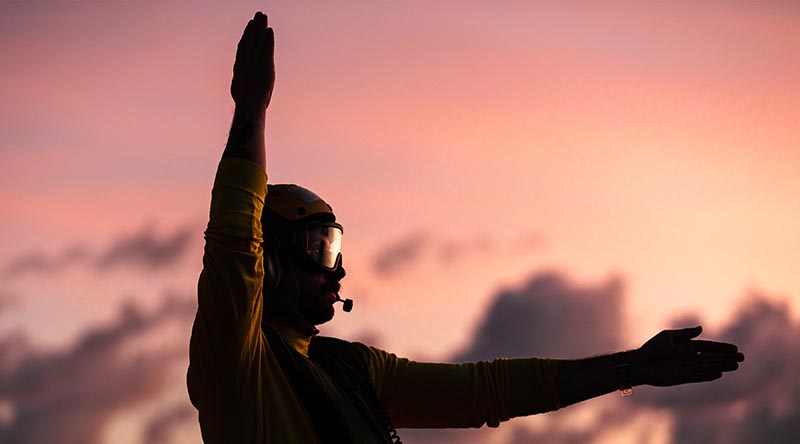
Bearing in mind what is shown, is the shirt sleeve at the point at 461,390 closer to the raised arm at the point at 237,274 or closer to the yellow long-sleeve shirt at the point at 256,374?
the yellow long-sleeve shirt at the point at 256,374

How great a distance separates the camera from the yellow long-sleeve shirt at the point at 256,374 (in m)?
7.20

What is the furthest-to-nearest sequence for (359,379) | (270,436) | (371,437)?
(359,379)
(371,437)
(270,436)

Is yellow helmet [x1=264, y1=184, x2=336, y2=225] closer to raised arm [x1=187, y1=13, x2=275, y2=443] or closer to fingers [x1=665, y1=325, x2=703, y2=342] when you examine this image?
raised arm [x1=187, y1=13, x2=275, y2=443]

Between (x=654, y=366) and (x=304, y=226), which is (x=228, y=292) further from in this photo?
(x=654, y=366)

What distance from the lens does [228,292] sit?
720 centimetres

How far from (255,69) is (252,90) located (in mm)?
144

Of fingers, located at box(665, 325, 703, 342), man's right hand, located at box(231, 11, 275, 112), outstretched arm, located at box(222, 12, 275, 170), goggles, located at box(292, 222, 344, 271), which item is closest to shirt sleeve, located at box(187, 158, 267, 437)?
outstretched arm, located at box(222, 12, 275, 170)

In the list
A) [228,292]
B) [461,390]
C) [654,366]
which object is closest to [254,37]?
[228,292]

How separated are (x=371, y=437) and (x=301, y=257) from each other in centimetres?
172

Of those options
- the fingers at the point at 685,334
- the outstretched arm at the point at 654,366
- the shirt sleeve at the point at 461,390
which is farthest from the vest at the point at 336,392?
the fingers at the point at 685,334

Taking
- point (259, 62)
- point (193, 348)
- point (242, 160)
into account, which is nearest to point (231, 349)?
point (193, 348)

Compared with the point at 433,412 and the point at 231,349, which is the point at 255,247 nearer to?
the point at 231,349

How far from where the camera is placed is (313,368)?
28.8 feet

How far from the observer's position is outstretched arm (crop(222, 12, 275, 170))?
7398mm
